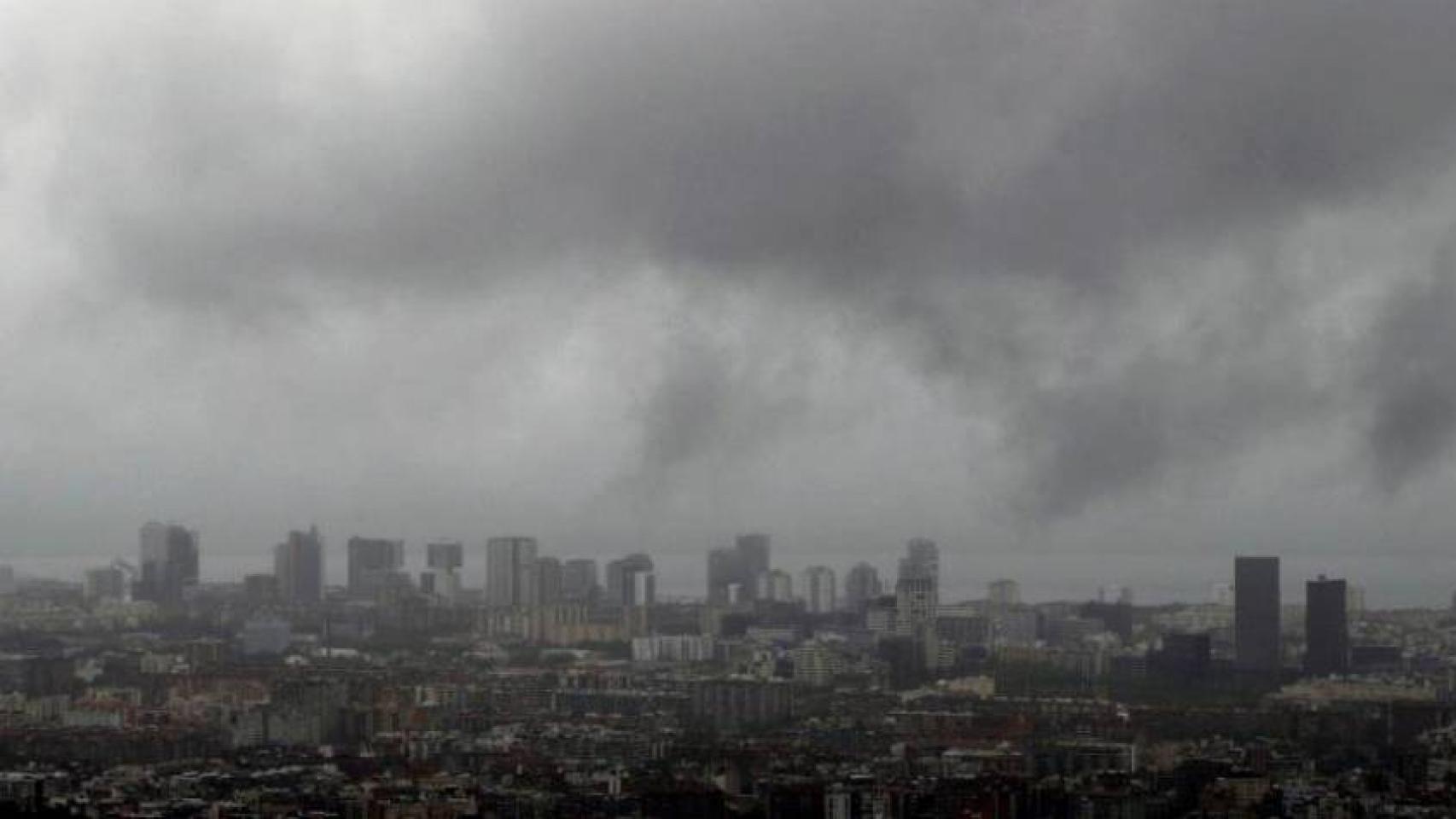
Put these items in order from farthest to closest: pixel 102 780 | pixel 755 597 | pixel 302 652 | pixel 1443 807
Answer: pixel 755 597 < pixel 302 652 < pixel 102 780 < pixel 1443 807

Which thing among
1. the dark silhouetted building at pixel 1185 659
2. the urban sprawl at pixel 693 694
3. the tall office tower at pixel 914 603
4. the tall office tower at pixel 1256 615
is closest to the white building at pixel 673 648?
the urban sprawl at pixel 693 694

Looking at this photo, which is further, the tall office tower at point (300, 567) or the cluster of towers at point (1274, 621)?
the tall office tower at point (300, 567)

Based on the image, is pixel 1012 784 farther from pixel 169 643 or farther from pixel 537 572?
pixel 537 572

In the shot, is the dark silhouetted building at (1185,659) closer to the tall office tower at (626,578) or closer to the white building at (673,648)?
the white building at (673,648)

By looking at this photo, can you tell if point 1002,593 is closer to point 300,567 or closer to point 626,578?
point 626,578

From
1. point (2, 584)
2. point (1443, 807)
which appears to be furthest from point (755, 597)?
point (1443, 807)

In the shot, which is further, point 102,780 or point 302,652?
point 302,652

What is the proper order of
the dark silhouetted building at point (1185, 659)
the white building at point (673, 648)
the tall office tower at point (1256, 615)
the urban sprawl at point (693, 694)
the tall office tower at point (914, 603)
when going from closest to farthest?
the urban sprawl at point (693, 694) < the dark silhouetted building at point (1185, 659) < the tall office tower at point (1256, 615) < the white building at point (673, 648) < the tall office tower at point (914, 603)

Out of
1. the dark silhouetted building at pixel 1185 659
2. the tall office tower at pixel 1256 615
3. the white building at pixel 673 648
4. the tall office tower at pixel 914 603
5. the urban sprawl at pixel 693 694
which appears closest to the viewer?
the urban sprawl at pixel 693 694
